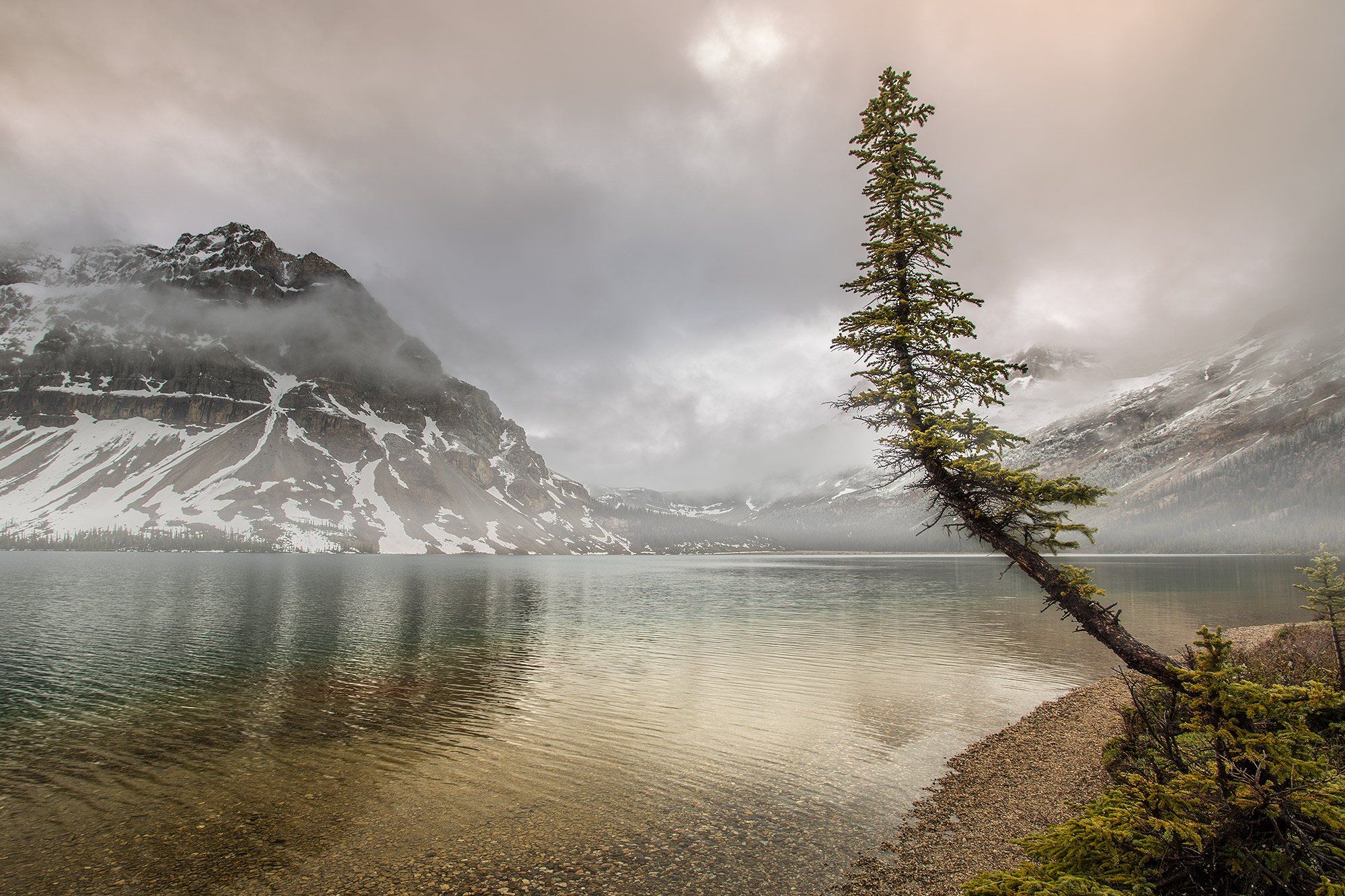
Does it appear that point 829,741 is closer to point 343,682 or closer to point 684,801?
point 684,801

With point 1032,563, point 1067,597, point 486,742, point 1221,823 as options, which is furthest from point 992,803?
point 486,742

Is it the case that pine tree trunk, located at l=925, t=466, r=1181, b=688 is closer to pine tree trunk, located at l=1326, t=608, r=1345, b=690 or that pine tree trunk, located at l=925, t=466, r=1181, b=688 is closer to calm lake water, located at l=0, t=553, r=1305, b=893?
calm lake water, located at l=0, t=553, r=1305, b=893

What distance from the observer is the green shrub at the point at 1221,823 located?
7.17 m

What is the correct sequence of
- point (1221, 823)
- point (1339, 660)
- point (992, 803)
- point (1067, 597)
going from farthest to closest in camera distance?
point (1339, 660) < point (992, 803) < point (1067, 597) < point (1221, 823)

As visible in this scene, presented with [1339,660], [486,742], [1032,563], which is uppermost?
[1032,563]

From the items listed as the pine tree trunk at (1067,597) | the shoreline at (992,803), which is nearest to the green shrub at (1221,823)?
the pine tree trunk at (1067,597)

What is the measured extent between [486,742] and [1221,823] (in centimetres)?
2291

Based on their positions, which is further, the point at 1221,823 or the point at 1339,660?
the point at 1339,660

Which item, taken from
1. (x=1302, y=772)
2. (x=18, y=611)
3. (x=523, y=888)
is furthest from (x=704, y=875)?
(x=18, y=611)

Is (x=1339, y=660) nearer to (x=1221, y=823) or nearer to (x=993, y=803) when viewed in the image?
(x=993, y=803)

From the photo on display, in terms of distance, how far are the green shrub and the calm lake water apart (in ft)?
24.5

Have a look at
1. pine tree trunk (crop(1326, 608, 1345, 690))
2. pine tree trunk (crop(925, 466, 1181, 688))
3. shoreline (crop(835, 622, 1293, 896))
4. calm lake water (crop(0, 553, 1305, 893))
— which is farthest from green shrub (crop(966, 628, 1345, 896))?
pine tree trunk (crop(1326, 608, 1345, 690))

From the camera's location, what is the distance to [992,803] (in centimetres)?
1731

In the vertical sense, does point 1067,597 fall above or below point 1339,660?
above
